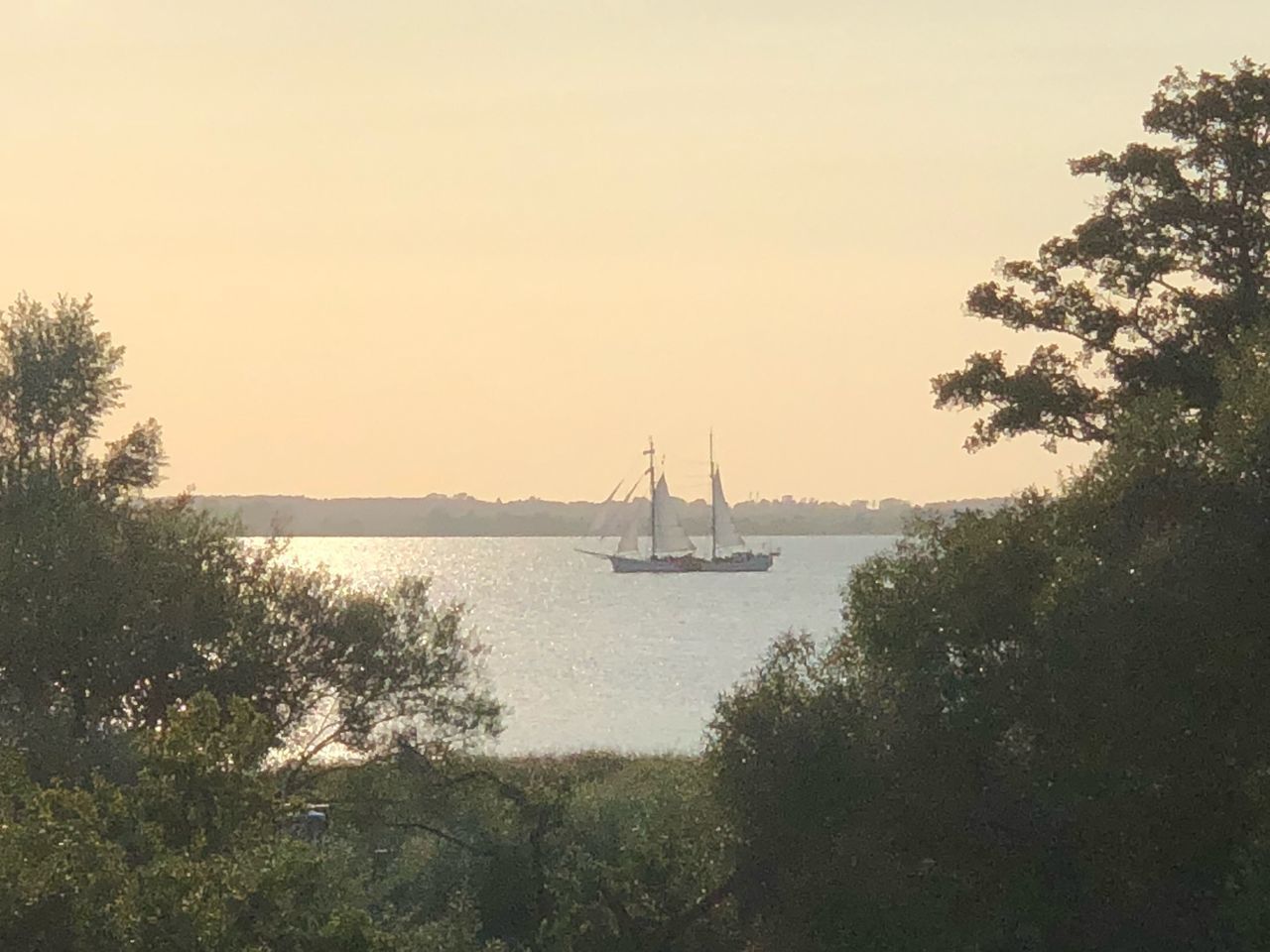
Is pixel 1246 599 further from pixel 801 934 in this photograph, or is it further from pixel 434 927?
pixel 434 927

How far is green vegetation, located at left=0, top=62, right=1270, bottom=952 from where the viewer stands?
1148 inches

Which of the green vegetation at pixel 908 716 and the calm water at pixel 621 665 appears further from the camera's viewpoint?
the calm water at pixel 621 665

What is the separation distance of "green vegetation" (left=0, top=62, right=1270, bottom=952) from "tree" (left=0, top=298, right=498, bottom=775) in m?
0.09

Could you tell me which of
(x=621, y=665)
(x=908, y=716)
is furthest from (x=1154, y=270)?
(x=621, y=665)

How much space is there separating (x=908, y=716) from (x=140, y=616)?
16.5 metres

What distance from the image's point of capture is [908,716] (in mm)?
31547

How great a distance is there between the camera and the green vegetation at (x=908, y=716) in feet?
95.7

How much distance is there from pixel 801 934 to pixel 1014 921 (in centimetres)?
353

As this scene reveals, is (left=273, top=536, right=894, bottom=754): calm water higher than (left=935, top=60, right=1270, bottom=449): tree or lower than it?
lower

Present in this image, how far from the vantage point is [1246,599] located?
2911 centimetres

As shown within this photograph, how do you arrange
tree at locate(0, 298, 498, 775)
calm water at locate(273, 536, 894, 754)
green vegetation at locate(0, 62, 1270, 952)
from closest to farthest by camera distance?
green vegetation at locate(0, 62, 1270, 952)
tree at locate(0, 298, 498, 775)
calm water at locate(273, 536, 894, 754)

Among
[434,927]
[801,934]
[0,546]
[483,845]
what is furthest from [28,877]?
[0,546]

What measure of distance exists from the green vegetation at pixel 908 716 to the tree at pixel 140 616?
9 cm

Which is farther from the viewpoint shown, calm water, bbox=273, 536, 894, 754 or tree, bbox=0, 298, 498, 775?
calm water, bbox=273, 536, 894, 754
